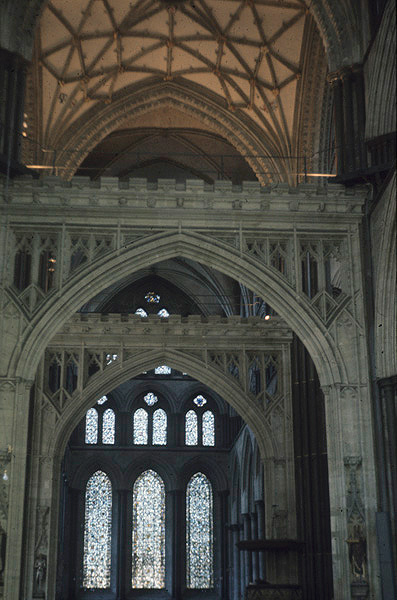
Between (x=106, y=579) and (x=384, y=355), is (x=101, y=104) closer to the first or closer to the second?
(x=384, y=355)

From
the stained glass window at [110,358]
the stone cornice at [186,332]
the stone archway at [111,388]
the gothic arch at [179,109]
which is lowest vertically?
the stone archway at [111,388]

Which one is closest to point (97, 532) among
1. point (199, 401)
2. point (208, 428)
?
point (208, 428)

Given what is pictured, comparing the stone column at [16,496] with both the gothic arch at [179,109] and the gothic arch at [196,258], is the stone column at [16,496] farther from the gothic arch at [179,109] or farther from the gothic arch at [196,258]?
the gothic arch at [179,109]

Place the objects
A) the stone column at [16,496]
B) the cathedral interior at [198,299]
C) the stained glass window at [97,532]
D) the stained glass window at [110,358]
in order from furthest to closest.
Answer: the stained glass window at [97,532] → the stained glass window at [110,358] → the cathedral interior at [198,299] → the stone column at [16,496]

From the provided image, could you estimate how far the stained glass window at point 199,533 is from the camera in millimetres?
36531

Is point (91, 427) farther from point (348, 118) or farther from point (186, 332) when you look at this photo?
point (348, 118)

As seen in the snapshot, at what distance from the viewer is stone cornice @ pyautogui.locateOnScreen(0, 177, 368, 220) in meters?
18.1

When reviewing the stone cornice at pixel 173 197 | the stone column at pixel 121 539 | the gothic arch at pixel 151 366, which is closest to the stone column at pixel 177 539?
the stone column at pixel 121 539

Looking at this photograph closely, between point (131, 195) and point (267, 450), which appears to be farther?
point (267, 450)

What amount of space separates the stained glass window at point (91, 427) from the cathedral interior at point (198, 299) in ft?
0.32

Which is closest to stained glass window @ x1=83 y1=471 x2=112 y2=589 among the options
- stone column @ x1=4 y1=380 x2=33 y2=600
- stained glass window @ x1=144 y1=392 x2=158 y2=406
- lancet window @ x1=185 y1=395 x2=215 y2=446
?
stained glass window @ x1=144 y1=392 x2=158 y2=406

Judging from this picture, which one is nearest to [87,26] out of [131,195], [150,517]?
[131,195]

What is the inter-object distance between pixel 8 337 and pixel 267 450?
9.94 m

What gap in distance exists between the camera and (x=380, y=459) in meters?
16.8
